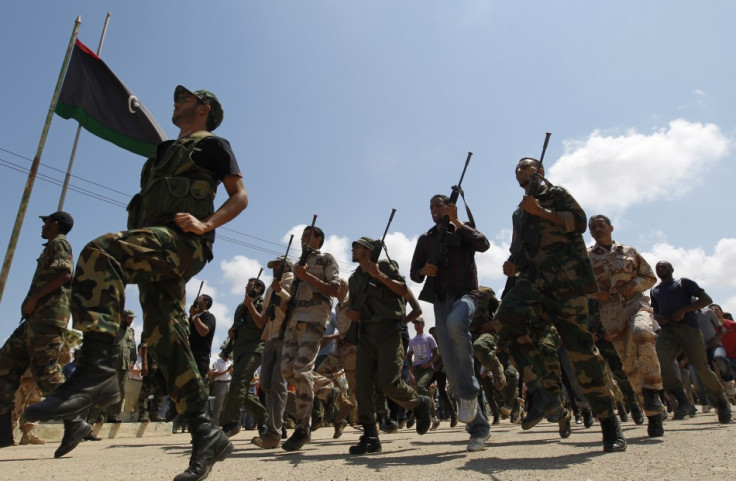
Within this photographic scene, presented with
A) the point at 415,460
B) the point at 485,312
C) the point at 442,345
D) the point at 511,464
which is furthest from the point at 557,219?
the point at 485,312

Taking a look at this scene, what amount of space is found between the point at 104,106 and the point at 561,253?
30.6 ft

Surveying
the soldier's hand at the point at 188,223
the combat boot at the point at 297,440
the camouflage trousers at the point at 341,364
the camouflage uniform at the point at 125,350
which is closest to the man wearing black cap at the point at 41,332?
the combat boot at the point at 297,440

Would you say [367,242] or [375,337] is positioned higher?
[367,242]

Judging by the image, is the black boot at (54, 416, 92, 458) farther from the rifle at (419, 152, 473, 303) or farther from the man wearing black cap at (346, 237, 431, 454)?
the rifle at (419, 152, 473, 303)

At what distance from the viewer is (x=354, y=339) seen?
5398mm

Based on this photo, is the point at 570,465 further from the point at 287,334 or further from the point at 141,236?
the point at 287,334

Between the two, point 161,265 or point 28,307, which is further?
point 28,307

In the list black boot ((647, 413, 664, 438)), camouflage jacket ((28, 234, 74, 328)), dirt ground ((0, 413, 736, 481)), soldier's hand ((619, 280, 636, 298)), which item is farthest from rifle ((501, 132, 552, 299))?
camouflage jacket ((28, 234, 74, 328))

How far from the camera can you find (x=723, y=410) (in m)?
6.12

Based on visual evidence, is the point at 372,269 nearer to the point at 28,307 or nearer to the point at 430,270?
the point at 430,270

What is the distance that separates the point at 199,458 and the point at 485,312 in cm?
672

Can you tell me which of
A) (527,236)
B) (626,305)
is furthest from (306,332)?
(626,305)

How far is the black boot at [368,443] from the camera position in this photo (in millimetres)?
4688

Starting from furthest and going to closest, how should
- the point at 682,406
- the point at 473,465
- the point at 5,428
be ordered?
the point at 682,406 < the point at 5,428 < the point at 473,465
